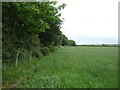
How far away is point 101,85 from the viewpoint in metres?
3.47

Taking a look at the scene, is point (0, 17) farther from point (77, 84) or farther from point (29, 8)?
point (77, 84)

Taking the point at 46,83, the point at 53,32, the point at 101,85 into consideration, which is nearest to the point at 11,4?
the point at 46,83

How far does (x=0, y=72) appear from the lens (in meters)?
4.34

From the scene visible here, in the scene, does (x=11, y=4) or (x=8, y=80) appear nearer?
(x=11, y=4)

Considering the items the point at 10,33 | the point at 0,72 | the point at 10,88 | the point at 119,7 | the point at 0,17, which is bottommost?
the point at 10,88

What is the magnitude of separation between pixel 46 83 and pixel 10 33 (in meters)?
3.18

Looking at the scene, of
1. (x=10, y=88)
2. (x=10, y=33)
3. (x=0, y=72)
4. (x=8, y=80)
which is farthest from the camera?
(x=10, y=33)

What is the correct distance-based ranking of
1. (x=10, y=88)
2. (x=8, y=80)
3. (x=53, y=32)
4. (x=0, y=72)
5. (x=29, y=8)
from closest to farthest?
1. (x=10, y=88)
2. (x=29, y=8)
3. (x=8, y=80)
4. (x=0, y=72)
5. (x=53, y=32)

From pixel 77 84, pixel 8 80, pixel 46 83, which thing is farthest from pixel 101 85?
pixel 8 80

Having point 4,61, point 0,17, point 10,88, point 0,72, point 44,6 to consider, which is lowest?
point 10,88

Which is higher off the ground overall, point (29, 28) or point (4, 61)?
point (29, 28)

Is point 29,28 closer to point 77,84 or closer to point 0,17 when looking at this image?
point 0,17

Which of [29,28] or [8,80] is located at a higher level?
[29,28]

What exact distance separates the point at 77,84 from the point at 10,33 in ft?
13.4
